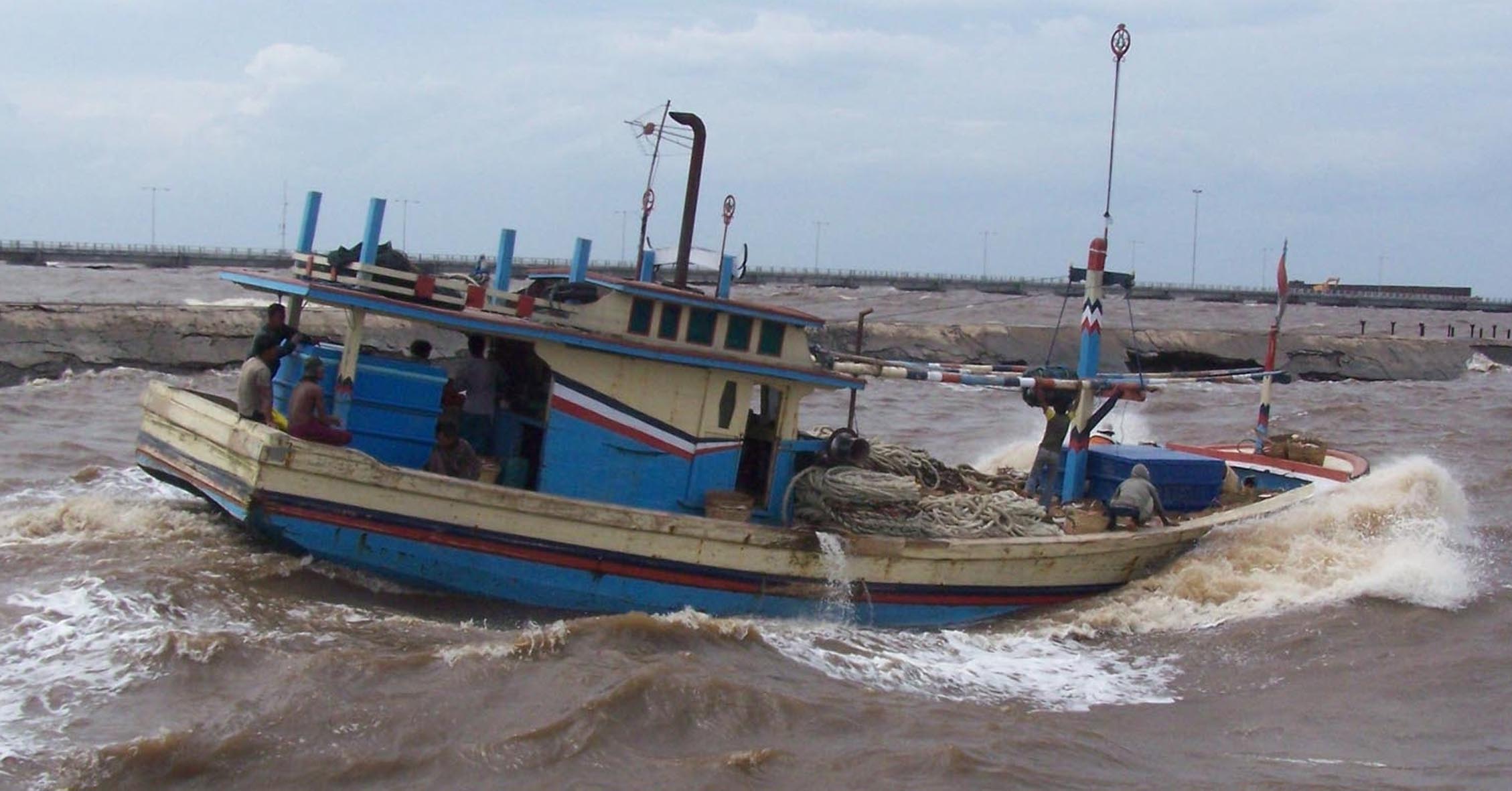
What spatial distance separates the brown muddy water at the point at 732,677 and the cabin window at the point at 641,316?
2367 millimetres

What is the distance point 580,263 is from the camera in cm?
1155

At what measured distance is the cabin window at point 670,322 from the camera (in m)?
11.8

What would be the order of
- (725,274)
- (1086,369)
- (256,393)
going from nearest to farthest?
(256,393) < (725,274) < (1086,369)

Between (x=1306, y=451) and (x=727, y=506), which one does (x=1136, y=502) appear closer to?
(x=727, y=506)

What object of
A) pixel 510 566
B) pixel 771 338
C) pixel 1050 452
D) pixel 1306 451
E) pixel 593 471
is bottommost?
pixel 510 566

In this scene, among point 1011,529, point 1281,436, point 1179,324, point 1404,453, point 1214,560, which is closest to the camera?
point 1011,529

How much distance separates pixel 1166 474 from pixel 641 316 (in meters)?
6.39

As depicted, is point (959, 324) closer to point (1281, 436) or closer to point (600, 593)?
point (1281, 436)

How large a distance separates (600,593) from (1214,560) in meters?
6.26

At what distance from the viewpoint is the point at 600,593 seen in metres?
11.2

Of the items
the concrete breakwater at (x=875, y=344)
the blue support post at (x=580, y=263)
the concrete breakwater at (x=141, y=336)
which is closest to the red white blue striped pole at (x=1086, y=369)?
the blue support post at (x=580, y=263)

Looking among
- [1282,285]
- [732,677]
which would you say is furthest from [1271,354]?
[732,677]

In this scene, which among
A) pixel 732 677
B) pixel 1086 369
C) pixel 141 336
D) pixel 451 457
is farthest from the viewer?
pixel 141 336

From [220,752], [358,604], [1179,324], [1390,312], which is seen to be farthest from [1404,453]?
[1390,312]
